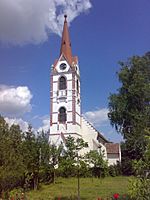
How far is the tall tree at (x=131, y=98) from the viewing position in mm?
33856

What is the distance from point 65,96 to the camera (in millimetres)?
52469

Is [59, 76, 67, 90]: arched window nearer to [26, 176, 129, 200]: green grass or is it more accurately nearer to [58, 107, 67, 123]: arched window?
[58, 107, 67, 123]: arched window

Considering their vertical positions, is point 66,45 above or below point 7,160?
above

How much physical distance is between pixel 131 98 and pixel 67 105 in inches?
695

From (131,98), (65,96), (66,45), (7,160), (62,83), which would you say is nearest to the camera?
(7,160)

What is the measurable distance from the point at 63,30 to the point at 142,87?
28351 millimetres

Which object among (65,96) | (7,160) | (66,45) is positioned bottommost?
(7,160)

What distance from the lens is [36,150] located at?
2564 centimetres

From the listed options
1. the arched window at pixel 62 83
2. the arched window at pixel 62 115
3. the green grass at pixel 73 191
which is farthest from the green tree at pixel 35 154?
the arched window at pixel 62 83

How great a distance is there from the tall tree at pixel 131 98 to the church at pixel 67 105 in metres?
13.7

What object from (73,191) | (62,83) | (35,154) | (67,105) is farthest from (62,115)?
Result: (73,191)

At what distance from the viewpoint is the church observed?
166ft

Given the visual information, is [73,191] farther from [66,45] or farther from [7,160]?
[66,45]

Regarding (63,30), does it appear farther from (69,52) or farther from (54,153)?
(54,153)
